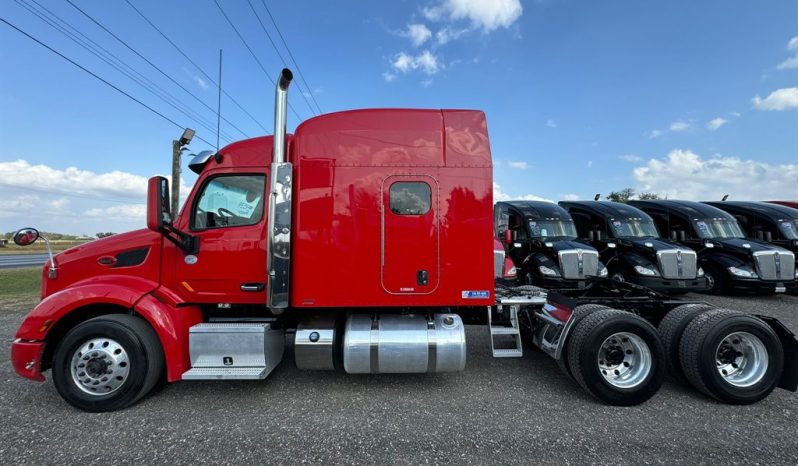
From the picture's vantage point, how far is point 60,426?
3.06m

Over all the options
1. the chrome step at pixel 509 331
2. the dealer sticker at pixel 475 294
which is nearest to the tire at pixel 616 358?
the chrome step at pixel 509 331

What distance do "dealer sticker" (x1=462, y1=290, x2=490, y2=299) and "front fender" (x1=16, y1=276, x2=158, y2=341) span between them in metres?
3.25

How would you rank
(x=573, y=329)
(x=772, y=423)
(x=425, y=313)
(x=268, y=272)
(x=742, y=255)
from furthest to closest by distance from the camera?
(x=742, y=255) → (x=425, y=313) → (x=573, y=329) → (x=268, y=272) → (x=772, y=423)

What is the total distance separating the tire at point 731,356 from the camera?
3.37 metres

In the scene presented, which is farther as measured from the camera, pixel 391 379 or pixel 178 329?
pixel 391 379

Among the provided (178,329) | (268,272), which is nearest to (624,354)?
(268,272)

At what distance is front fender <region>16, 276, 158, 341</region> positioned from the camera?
334 cm

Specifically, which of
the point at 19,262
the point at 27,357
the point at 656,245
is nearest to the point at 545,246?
the point at 656,245

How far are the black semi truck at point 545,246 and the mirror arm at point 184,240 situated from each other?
20.4 feet

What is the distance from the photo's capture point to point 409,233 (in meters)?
3.53

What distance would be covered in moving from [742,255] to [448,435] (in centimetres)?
1073

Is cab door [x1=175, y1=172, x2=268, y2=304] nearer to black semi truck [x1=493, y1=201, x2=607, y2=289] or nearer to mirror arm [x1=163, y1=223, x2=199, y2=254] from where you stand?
mirror arm [x1=163, y1=223, x2=199, y2=254]

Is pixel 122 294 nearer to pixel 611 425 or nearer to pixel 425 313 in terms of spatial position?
pixel 425 313

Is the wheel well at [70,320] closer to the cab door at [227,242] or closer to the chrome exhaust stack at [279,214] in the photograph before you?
the cab door at [227,242]
